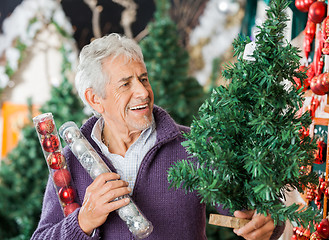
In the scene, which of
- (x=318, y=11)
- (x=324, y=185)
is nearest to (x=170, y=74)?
(x=318, y=11)

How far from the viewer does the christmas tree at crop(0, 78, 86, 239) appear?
89.4 inches

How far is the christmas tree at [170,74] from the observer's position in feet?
8.00

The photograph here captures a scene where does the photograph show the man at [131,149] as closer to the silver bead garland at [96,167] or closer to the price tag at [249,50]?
the silver bead garland at [96,167]

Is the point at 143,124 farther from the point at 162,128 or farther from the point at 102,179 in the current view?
the point at 102,179

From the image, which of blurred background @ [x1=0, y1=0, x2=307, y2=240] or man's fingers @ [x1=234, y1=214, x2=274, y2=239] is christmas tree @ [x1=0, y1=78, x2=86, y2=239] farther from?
man's fingers @ [x1=234, y1=214, x2=274, y2=239]

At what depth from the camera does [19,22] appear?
3.55 meters

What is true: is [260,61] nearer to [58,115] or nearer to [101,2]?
[58,115]

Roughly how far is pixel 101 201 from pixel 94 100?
1.51 ft

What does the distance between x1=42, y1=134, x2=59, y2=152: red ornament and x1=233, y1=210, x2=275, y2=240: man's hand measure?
677 millimetres

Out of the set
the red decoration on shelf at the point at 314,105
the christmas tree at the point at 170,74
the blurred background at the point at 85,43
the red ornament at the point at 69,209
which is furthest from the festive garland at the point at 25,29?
the red decoration on shelf at the point at 314,105

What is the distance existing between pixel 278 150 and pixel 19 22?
10.6ft

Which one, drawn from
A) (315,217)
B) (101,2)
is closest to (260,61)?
(315,217)

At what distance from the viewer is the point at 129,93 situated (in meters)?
1.36

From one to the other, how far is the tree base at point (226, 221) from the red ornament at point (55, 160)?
63 cm
